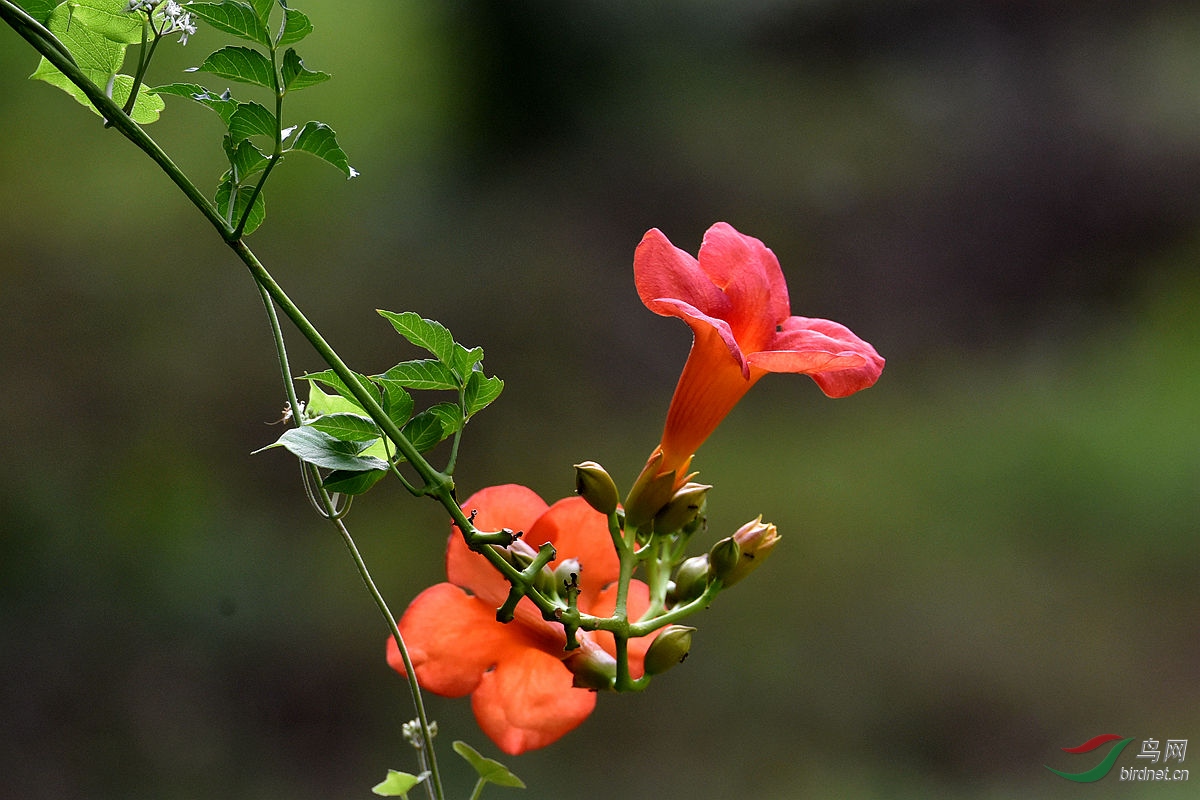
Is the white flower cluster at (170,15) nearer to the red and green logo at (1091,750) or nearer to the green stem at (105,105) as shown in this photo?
the green stem at (105,105)

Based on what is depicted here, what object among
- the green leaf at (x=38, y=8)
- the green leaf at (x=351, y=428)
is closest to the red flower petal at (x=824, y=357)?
the green leaf at (x=351, y=428)

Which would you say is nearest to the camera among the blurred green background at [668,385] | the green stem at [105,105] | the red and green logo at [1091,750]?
the green stem at [105,105]

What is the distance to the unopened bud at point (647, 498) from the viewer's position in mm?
284

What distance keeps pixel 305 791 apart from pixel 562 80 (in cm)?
100

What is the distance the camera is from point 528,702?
291 mm

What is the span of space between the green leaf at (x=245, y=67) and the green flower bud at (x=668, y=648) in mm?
180

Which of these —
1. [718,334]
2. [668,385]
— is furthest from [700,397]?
[668,385]

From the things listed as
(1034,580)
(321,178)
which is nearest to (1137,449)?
(1034,580)

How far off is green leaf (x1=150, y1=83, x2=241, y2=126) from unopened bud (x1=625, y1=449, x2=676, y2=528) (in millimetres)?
152

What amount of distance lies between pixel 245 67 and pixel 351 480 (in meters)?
0.11

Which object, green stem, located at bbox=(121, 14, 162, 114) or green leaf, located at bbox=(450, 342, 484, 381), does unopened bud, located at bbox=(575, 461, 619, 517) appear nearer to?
green leaf, located at bbox=(450, 342, 484, 381)

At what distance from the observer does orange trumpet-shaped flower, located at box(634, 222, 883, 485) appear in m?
0.28

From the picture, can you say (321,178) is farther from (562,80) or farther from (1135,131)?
(1135,131)

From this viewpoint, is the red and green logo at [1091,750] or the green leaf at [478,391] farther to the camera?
the red and green logo at [1091,750]
